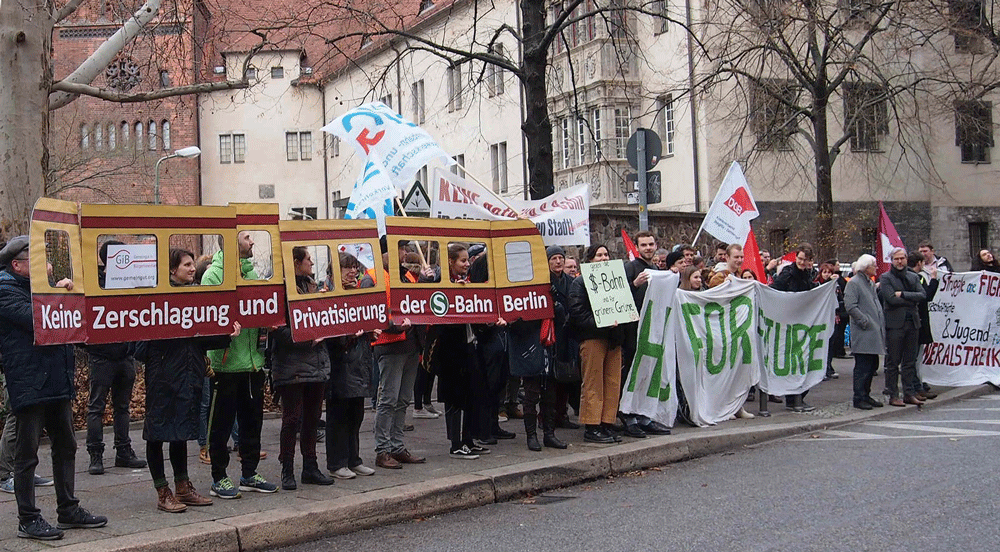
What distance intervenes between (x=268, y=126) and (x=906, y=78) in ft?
107

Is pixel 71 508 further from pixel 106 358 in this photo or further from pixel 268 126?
pixel 268 126

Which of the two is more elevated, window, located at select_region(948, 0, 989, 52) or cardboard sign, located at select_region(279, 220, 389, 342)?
window, located at select_region(948, 0, 989, 52)

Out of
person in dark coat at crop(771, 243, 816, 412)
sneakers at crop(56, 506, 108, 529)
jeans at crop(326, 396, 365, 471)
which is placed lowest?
sneakers at crop(56, 506, 108, 529)

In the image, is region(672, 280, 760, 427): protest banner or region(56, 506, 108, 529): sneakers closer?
region(56, 506, 108, 529): sneakers

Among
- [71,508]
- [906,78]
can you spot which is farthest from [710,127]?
[71,508]

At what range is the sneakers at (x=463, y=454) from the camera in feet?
30.2

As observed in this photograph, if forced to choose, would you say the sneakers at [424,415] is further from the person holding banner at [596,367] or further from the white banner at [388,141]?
the white banner at [388,141]

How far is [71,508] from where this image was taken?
6703mm

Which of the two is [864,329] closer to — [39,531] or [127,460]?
[127,460]

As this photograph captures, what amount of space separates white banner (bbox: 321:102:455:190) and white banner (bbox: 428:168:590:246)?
0.27 metres

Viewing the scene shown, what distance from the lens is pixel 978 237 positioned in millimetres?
36000

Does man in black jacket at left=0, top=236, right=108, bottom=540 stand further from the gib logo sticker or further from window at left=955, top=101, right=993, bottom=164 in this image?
window at left=955, top=101, right=993, bottom=164

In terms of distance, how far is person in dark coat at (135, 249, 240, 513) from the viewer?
7.18 metres

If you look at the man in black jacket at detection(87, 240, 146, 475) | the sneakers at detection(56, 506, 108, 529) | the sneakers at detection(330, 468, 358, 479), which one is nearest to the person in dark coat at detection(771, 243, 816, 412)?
the sneakers at detection(330, 468, 358, 479)
